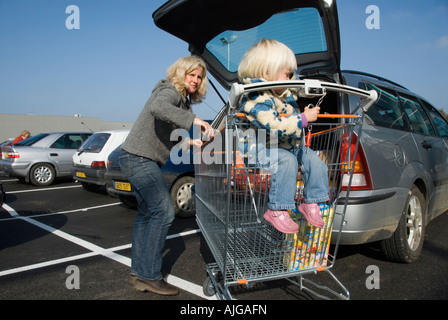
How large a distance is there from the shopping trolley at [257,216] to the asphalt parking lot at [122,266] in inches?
13.4

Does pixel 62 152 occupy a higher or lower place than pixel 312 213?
higher

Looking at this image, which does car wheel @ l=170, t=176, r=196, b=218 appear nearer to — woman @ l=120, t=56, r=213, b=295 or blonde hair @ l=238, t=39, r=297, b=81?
woman @ l=120, t=56, r=213, b=295

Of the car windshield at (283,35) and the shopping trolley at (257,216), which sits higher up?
the car windshield at (283,35)

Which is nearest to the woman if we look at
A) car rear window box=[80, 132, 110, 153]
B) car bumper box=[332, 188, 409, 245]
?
car bumper box=[332, 188, 409, 245]

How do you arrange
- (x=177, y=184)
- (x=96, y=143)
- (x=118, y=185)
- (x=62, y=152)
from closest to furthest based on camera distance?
(x=177, y=184), (x=118, y=185), (x=96, y=143), (x=62, y=152)

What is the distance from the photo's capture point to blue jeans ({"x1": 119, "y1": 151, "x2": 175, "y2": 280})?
232 cm

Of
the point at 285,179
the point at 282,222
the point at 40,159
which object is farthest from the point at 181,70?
the point at 40,159

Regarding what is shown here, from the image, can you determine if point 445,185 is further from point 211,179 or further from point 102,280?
point 102,280

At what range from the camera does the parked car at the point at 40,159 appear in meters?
8.58

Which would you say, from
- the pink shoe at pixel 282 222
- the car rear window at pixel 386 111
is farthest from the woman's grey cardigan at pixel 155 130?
the car rear window at pixel 386 111

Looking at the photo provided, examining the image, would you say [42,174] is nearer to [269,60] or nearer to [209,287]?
[209,287]

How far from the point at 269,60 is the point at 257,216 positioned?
1088 mm

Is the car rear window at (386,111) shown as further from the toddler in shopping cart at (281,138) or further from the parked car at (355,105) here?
the toddler in shopping cart at (281,138)

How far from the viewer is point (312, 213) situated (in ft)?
6.38
